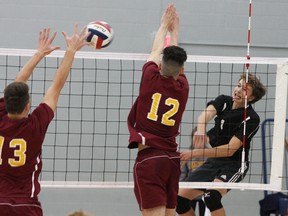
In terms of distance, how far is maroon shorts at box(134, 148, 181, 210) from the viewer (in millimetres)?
6773

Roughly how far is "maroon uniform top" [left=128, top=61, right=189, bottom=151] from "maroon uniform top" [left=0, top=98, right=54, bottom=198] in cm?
122

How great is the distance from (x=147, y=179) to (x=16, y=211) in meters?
1.50

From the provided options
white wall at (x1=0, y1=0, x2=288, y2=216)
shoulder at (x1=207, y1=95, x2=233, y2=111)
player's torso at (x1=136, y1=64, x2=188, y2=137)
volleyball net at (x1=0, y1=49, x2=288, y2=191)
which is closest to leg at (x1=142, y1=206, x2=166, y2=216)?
player's torso at (x1=136, y1=64, x2=188, y2=137)

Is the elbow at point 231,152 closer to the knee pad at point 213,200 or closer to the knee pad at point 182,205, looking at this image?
the knee pad at point 213,200

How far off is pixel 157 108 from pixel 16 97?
159cm

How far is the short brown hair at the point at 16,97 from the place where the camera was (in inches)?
223

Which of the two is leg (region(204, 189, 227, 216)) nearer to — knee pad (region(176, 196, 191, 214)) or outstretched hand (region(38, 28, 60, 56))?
knee pad (region(176, 196, 191, 214))

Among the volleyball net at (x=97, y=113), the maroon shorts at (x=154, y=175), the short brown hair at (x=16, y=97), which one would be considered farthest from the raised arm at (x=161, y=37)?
the volleyball net at (x=97, y=113)

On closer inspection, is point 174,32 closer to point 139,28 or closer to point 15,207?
point 15,207

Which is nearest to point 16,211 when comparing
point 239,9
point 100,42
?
point 100,42

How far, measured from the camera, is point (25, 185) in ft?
19.2

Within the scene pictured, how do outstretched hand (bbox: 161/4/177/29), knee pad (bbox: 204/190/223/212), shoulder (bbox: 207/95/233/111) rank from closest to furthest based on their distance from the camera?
1. outstretched hand (bbox: 161/4/177/29)
2. knee pad (bbox: 204/190/223/212)
3. shoulder (bbox: 207/95/233/111)

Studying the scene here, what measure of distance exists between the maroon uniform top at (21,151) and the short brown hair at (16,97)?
0.40 ft

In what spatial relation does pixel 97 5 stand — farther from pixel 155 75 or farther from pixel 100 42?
pixel 155 75
